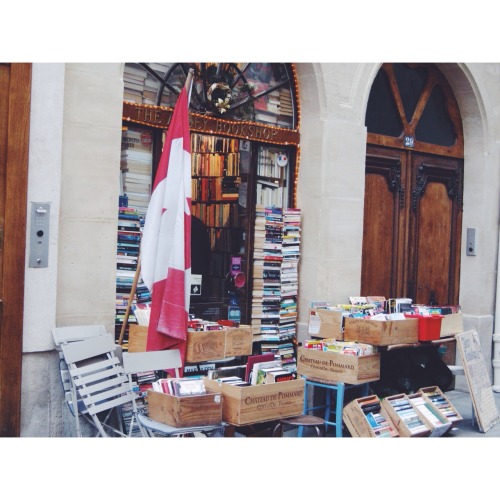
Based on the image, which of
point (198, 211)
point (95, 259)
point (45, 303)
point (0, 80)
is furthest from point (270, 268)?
point (0, 80)

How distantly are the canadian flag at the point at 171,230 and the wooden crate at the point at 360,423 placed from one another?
61.6 inches

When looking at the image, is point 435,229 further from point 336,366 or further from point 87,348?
point 87,348

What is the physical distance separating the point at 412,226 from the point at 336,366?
3.02 meters

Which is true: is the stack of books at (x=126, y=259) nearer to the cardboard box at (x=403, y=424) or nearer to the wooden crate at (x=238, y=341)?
the wooden crate at (x=238, y=341)

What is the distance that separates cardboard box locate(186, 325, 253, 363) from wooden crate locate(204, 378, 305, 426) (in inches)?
21.7

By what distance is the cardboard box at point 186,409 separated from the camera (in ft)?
16.6

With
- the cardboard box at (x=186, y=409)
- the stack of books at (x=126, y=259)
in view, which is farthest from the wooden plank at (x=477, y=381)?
the stack of books at (x=126, y=259)

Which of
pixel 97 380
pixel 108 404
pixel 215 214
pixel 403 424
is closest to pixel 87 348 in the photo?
pixel 97 380

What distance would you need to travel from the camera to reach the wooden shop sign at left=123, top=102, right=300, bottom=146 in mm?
6516

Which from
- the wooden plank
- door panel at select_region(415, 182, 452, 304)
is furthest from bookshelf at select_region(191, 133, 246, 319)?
door panel at select_region(415, 182, 452, 304)

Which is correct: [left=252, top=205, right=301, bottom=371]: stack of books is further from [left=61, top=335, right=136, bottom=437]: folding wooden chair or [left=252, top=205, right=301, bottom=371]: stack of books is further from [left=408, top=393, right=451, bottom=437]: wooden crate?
[left=61, top=335, right=136, bottom=437]: folding wooden chair

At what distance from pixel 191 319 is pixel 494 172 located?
5.14 meters

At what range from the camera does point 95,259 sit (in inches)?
240

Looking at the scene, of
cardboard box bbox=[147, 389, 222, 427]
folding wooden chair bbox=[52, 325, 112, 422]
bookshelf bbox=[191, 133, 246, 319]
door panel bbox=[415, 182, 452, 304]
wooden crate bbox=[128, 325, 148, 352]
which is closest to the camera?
cardboard box bbox=[147, 389, 222, 427]
